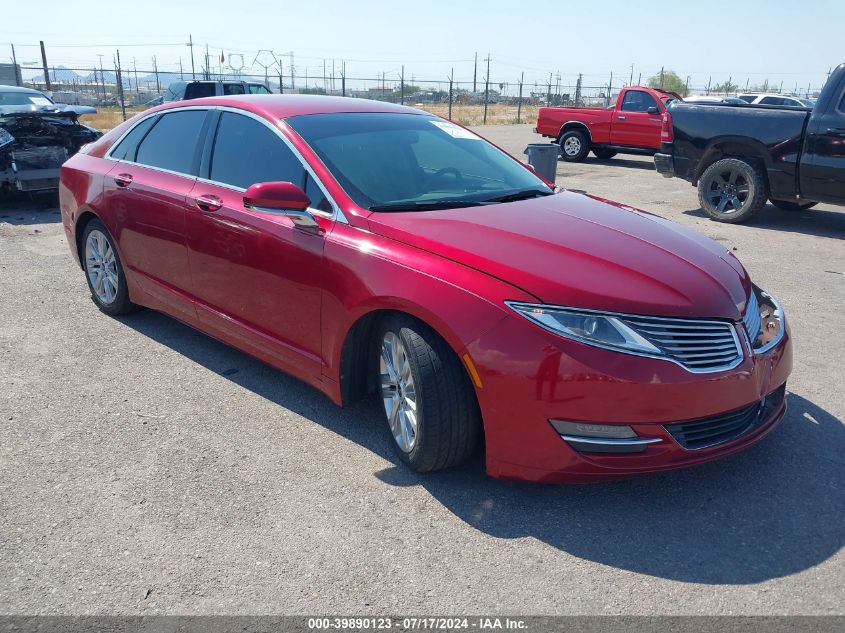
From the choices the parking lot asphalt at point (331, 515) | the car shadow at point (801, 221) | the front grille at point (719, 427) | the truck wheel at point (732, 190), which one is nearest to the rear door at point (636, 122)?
the car shadow at point (801, 221)

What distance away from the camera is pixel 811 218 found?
1004cm

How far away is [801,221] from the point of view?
979 cm

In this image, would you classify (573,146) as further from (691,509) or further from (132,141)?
(691,509)

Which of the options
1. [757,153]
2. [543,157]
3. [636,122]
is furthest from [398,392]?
[636,122]

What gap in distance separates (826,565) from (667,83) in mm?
58791

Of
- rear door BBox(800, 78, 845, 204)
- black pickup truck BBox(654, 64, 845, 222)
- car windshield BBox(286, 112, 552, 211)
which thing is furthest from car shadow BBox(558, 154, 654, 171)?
car windshield BBox(286, 112, 552, 211)

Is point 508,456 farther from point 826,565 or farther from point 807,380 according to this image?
point 807,380

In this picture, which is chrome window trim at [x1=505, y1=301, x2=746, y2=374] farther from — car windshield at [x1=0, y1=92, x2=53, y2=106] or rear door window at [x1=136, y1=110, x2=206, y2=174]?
car windshield at [x1=0, y1=92, x2=53, y2=106]

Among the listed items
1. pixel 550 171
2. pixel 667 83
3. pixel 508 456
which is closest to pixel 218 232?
pixel 508 456

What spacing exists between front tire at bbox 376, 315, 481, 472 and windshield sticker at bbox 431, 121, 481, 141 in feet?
5.70

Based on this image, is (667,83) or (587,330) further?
(667,83)

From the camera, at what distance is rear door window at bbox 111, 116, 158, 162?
514cm

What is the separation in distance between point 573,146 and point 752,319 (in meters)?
14.6

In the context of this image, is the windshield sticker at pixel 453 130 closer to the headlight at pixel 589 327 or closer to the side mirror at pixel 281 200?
the side mirror at pixel 281 200
